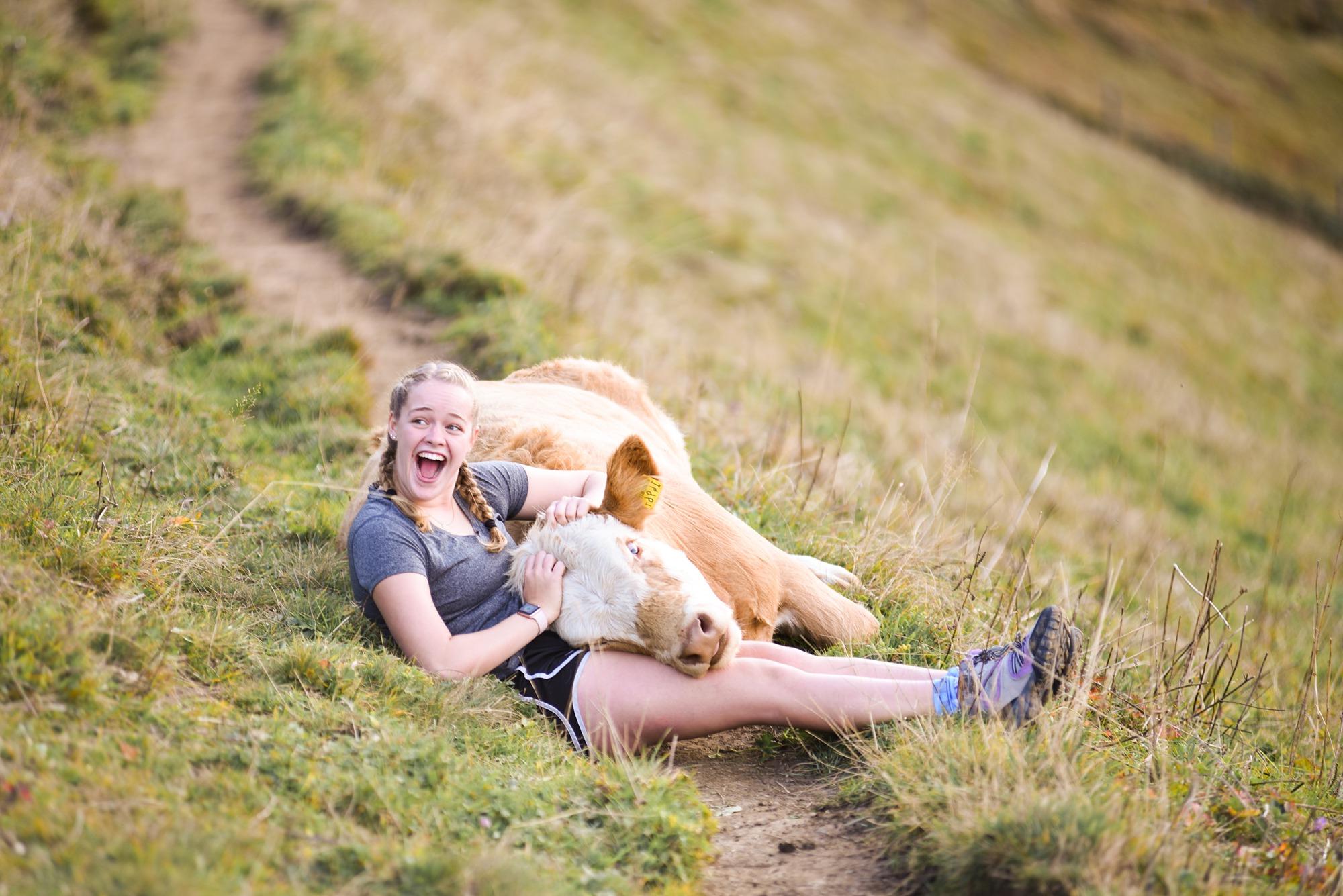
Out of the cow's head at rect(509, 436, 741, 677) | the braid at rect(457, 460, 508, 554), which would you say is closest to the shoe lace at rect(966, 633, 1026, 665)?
the cow's head at rect(509, 436, 741, 677)

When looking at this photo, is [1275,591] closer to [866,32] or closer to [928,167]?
[928,167]

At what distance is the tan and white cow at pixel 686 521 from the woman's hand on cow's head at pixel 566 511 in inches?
8.8

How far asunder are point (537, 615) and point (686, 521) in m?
0.91

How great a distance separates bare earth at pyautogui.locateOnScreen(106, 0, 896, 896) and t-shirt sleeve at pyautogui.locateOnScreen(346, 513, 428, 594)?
1245mm

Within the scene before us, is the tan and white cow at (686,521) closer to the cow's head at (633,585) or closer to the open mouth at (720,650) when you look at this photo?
the cow's head at (633,585)

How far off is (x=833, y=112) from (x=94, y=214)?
17197 mm

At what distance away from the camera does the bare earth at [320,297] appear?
316cm

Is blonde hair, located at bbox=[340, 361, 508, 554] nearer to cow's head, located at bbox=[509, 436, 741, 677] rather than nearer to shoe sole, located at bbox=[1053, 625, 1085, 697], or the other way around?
cow's head, located at bbox=[509, 436, 741, 677]

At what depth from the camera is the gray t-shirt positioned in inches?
140

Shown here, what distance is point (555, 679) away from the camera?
11.8 feet

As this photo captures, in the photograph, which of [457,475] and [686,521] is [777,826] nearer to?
[686,521]

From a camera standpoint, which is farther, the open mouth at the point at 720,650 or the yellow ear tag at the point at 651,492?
the yellow ear tag at the point at 651,492

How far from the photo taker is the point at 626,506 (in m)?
3.63

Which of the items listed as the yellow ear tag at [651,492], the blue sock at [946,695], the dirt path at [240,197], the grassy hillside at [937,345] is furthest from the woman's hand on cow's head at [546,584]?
the dirt path at [240,197]
